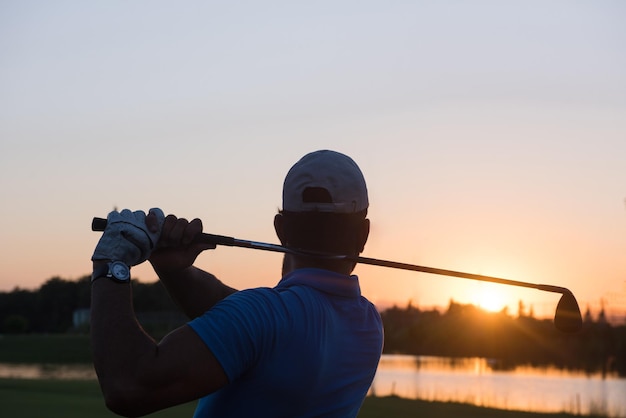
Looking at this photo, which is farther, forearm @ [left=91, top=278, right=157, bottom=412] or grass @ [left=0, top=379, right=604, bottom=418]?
grass @ [left=0, top=379, right=604, bottom=418]

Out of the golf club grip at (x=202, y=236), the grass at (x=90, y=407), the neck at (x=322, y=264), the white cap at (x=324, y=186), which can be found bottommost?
the grass at (x=90, y=407)

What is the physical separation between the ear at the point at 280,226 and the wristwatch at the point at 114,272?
0.54m

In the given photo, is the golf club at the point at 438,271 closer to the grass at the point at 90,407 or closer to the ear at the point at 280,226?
the ear at the point at 280,226

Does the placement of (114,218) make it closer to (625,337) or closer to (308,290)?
(308,290)

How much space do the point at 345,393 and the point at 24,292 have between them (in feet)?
349

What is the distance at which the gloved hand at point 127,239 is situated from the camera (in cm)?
238

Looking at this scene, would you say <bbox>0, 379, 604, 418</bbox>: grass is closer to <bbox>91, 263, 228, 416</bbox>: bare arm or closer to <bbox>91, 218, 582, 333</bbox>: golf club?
<bbox>91, 218, 582, 333</bbox>: golf club

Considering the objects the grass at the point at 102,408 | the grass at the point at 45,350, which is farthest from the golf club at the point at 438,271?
the grass at the point at 45,350

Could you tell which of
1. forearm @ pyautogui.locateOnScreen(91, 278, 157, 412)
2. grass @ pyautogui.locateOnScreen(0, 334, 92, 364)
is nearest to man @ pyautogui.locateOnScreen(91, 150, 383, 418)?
forearm @ pyautogui.locateOnScreen(91, 278, 157, 412)

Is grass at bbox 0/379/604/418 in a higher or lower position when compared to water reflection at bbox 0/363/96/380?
higher

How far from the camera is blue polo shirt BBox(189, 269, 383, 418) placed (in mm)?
2242

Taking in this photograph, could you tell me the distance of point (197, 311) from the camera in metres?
3.22

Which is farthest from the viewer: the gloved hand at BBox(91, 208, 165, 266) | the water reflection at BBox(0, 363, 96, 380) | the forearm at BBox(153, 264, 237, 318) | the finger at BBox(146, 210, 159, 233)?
the water reflection at BBox(0, 363, 96, 380)

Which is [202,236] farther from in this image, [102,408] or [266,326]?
[102,408]
